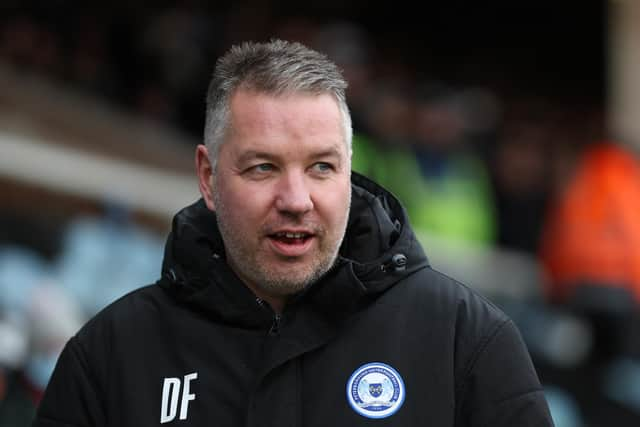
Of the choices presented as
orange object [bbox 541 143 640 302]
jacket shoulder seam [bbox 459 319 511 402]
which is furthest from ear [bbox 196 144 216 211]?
orange object [bbox 541 143 640 302]

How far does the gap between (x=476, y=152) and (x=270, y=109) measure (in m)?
8.54

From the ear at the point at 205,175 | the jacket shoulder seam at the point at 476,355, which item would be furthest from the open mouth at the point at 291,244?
the jacket shoulder seam at the point at 476,355

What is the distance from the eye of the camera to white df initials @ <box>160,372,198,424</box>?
9.40 ft

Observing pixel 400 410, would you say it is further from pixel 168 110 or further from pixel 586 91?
pixel 586 91

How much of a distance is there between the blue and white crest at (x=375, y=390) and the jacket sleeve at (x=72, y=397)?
1.62 feet

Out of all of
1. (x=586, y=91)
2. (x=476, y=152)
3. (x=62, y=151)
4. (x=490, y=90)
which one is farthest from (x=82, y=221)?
(x=586, y=91)

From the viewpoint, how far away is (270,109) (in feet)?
9.32

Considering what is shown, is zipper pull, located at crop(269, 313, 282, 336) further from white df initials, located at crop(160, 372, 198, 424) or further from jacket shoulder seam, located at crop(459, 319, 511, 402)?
jacket shoulder seam, located at crop(459, 319, 511, 402)

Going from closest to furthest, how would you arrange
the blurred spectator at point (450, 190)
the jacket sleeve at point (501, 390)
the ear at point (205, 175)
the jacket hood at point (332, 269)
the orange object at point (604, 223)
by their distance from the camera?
1. the jacket sleeve at point (501, 390)
2. the jacket hood at point (332, 269)
3. the ear at point (205, 175)
4. the orange object at point (604, 223)
5. the blurred spectator at point (450, 190)

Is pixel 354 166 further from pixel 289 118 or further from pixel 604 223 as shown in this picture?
pixel 289 118

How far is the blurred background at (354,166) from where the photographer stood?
6758mm

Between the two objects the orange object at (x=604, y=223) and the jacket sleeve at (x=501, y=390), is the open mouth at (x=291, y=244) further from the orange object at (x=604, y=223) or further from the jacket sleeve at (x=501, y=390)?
the orange object at (x=604, y=223)

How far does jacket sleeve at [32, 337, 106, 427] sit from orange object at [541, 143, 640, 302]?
634 centimetres

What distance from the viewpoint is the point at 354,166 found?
9141 millimetres
